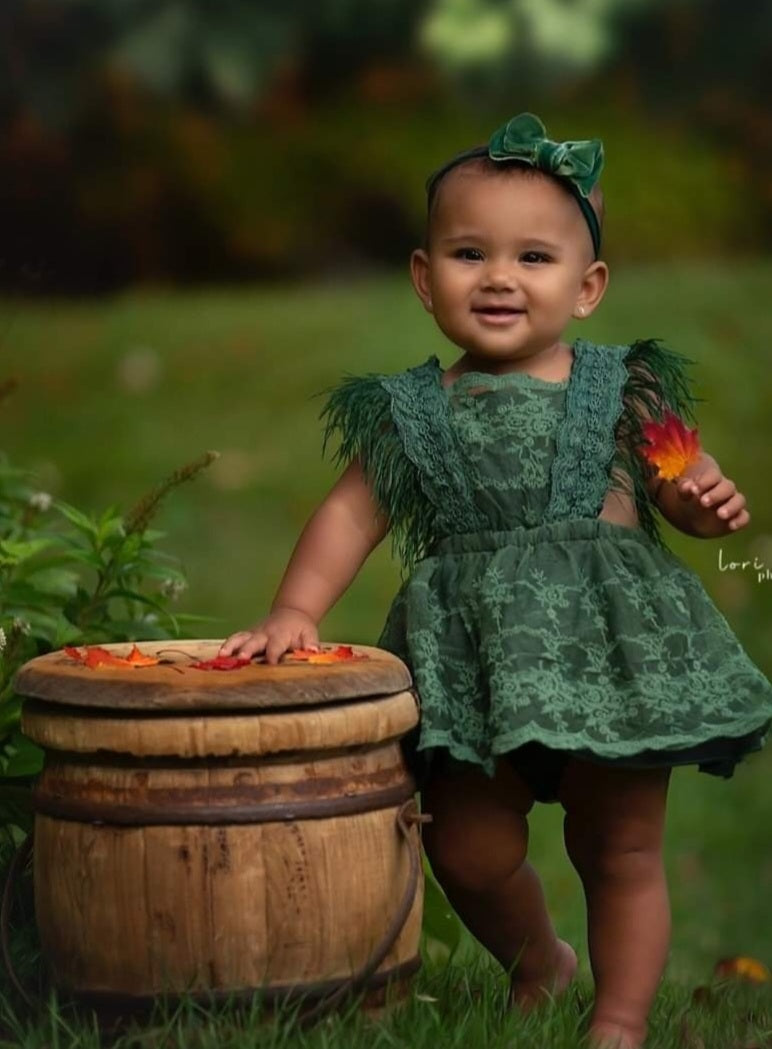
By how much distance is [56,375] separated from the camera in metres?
8.18

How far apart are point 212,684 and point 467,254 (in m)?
0.86

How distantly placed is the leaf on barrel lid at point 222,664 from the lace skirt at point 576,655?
29 centimetres

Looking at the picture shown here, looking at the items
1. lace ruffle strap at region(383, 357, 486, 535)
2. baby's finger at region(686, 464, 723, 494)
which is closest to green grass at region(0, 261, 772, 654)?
lace ruffle strap at region(383, 357, 486, 535)

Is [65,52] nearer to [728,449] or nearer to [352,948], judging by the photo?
[728,449]

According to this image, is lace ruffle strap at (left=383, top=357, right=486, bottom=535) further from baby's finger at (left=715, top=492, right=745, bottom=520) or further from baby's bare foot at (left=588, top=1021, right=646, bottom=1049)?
baby's bare foot at (left=588, top=1021, right=646, bottom=1049)

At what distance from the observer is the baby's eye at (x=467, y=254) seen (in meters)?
2.94

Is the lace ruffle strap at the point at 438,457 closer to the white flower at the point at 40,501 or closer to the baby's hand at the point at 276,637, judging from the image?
the baby's hand at the point at 276,637

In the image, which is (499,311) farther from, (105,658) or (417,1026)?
(417,1026)

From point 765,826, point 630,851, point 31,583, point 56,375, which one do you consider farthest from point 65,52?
point 630,851

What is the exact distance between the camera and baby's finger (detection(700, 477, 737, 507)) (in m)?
→ 2.80

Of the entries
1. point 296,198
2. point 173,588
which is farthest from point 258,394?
point 173,588

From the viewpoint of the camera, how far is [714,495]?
9.20ft

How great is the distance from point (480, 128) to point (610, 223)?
2.53 ft

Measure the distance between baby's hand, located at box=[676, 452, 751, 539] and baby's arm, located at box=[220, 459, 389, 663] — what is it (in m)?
0.52
